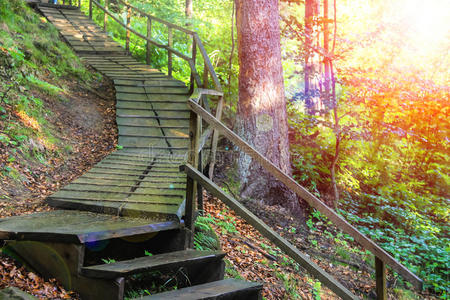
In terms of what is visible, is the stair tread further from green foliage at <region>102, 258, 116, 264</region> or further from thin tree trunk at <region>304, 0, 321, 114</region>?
thin tree trunk at <region>304, 0, 321, 114</region>

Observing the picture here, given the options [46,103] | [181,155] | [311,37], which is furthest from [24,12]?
[311,37]

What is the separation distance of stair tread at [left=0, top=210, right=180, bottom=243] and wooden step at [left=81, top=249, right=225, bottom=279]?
27 cm

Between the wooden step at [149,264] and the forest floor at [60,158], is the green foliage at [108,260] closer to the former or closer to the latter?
the wooden step at [149,264]

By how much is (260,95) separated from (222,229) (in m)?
3.04

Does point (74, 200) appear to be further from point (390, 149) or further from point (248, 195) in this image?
point (390, 149)

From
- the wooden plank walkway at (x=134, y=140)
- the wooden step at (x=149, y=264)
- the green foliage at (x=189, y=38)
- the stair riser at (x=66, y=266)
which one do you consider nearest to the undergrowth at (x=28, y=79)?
the wooden plank walkway at (x=134, y=140)

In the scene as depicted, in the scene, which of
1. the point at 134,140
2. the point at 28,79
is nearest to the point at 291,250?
the point at 134,140

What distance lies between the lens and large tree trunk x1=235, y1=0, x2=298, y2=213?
7.55 metres

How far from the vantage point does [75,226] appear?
135 inches

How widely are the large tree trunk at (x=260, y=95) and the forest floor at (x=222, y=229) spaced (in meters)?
0.46

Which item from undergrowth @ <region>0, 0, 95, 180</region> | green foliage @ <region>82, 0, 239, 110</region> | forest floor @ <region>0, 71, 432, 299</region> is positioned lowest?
forest floor @ <region>0, 71, 432, 299</region>

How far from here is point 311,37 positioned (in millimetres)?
9070

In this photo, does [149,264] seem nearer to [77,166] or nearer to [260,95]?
[77,166]

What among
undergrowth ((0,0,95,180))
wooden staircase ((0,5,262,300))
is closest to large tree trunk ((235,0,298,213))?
wooden staircase ((0,5,262,300))
